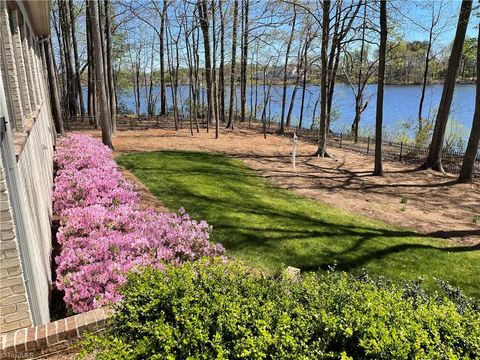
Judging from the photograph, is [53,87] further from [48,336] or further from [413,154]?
[413,154]

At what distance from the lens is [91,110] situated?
A: 85.3 ft

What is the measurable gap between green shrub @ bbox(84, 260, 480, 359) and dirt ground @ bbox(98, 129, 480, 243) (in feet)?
18.7

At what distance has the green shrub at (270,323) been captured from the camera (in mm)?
2486

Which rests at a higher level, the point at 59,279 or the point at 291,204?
the point at 59,279

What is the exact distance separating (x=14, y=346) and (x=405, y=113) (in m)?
46.6

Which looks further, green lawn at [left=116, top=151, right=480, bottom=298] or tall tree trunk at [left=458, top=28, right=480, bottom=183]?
tall tree trunk at [left=458, top=28, right=480, bottom=183]

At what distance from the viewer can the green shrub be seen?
97.9 inches

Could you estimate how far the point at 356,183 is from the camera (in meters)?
13.0

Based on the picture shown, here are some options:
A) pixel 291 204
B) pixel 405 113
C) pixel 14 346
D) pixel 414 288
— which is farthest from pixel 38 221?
pixel 405 113

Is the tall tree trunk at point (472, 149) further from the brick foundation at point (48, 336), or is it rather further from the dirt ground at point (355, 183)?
the brick foundation at point (48, 336)

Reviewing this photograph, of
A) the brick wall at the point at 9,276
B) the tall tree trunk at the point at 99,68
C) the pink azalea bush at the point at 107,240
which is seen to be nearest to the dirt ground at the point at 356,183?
the tall tree trunk at the point at 99,68

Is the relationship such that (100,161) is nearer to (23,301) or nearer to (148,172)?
(148,172)

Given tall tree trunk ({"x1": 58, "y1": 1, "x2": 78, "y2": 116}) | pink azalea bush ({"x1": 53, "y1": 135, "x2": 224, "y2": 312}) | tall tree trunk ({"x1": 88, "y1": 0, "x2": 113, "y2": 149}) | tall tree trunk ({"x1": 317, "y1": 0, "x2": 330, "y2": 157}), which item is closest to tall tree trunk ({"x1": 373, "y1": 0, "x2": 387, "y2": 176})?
tall tree trunk ({"x1": 317, "y1": 0, "x2": 330, "y2": 157})

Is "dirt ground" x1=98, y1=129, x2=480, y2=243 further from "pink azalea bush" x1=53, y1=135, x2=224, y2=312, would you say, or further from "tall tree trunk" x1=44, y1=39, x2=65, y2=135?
"tall tree trunk" x1=44, y1=39, x2=65, y2=135
